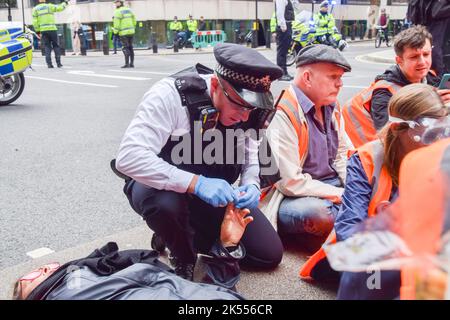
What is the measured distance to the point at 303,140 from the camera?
2.55 meters

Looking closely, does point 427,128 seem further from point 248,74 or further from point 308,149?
point 308,149

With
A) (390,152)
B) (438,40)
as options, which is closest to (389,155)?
(390,152)

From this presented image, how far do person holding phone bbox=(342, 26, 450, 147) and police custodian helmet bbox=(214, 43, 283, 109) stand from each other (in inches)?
45.6

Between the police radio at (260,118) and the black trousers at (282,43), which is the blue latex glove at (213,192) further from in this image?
the black trousers at (282,43)

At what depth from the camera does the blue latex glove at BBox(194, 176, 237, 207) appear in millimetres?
2025

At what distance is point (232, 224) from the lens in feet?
7.09

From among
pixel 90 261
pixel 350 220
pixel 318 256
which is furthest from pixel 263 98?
pixel 90 261

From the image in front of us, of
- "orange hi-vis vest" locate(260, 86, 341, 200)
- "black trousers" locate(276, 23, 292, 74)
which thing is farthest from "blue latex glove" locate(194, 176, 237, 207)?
"black trousers" locate(276, 23, 292, 74)

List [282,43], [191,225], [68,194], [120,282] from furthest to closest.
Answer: [282,43] → [68,194] → [191,225] → [120,282]

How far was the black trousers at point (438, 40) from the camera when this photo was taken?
13.1 feet

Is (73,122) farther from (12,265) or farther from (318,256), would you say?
Answer: (318,256)

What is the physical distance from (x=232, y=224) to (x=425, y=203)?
145cm

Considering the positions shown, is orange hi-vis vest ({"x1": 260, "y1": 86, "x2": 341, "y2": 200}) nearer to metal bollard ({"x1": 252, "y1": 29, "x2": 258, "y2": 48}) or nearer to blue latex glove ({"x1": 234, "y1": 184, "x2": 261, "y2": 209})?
blue latex glove ({"x1": 234, "y1": 184, "x2": 261, "y2": 209})

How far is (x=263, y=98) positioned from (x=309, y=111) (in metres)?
0.68
